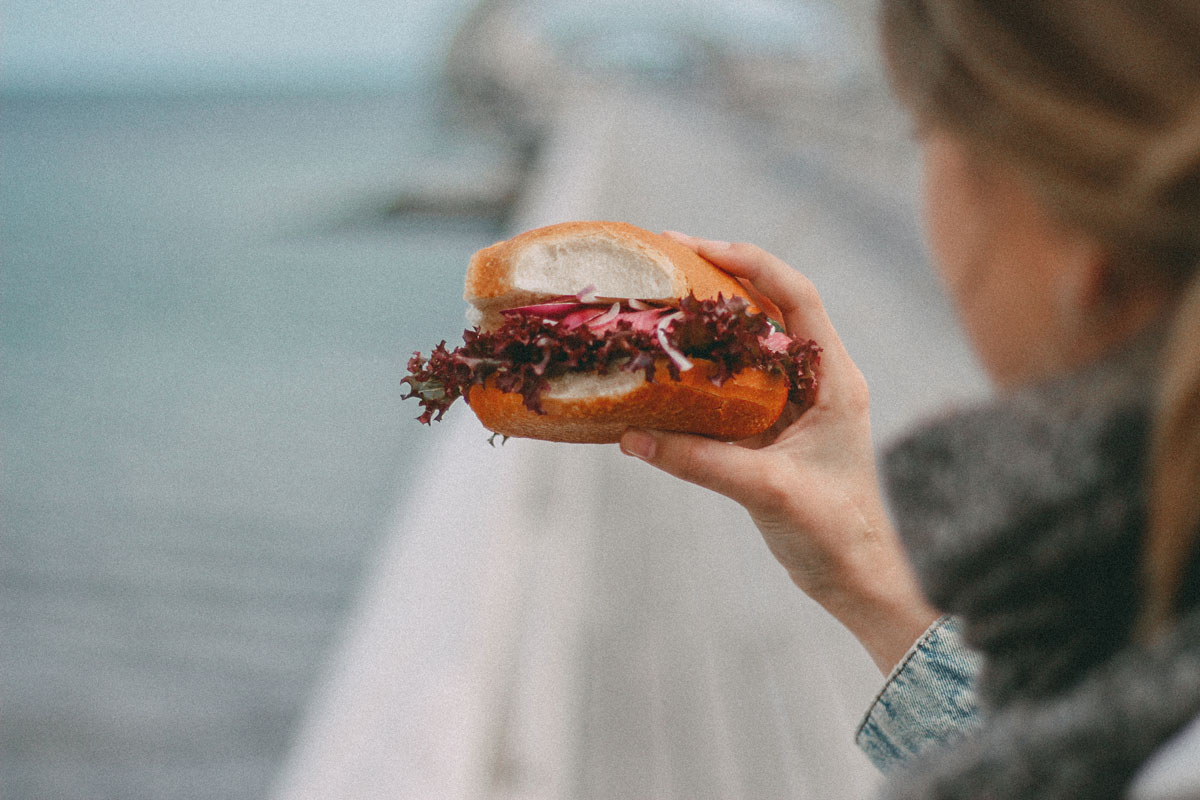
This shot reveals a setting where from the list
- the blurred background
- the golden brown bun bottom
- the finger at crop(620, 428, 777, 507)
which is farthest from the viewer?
the blurred background

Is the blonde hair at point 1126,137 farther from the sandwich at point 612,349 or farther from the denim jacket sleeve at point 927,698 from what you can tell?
the sandwich at point 612,349

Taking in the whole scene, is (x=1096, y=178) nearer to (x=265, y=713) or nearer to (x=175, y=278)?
(x=265, y=713)

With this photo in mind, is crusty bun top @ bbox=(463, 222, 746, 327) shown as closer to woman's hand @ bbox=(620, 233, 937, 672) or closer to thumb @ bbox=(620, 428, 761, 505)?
woman's hand @ bbox=(620, 233, 937, 672)

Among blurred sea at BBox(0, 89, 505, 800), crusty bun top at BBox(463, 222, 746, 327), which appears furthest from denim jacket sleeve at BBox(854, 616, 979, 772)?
blurred sea at BBox(0, 89, 505, 800)

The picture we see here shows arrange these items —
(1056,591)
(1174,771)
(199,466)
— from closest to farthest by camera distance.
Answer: (1174,771) < (1056,591) < (199,466)

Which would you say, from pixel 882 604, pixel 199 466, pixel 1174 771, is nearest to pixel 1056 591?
pixel 1174 771

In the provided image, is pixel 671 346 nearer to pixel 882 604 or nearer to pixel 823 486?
pixel 823 486

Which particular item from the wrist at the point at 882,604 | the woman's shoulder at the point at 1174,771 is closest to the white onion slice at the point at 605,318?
the wrist at the point at 882,604
